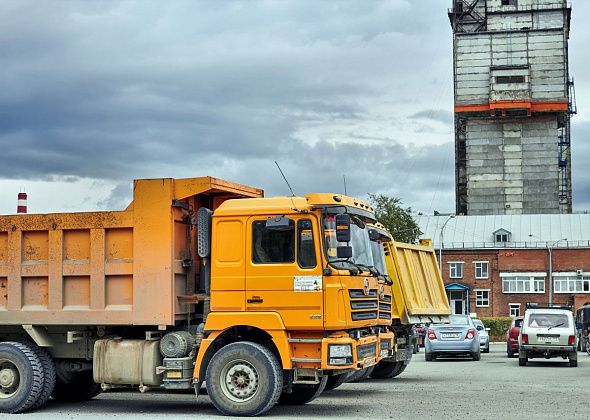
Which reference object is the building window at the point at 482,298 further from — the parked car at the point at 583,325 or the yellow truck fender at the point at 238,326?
the yellow truck fender at the point at 238,326

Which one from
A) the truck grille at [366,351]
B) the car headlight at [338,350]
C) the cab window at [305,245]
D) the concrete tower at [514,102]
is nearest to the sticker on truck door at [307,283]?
the cab window at [305,245]

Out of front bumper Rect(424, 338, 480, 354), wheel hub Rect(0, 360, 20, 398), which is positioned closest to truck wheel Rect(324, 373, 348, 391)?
wheel hub Rect(0, 360, 20, 398)

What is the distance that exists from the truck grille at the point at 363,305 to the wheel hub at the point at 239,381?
5.47 ft

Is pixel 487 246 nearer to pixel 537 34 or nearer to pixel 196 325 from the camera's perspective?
pixel 537 34

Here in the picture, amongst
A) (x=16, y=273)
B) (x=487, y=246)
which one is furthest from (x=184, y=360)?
(x=487, y=246)

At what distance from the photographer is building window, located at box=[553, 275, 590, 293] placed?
89438mm

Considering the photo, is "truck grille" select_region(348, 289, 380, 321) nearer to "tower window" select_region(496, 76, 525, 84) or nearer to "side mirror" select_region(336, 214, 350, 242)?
"side mirror" select_region(336, 214, 350, 242)

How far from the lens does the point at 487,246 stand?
9394 cm

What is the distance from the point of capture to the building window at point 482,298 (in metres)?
91.9

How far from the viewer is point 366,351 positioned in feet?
48.9

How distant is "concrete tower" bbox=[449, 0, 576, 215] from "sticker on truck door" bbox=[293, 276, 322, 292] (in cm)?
9667

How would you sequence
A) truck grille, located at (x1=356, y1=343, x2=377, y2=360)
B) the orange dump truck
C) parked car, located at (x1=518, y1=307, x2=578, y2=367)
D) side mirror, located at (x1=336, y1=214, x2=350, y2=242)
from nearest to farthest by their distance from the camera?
side mirror, located at (x1=336, y1=214, x2=350, y2=242)
the orange dump truck
truck grille, located at (x1=356, y1=343, x2=377, y2=360)
parked car, located at (x1=518, y1=307, x2=578, y2=367)

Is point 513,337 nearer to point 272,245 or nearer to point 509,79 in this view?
point 272,245

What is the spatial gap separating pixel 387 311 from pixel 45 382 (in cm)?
555
